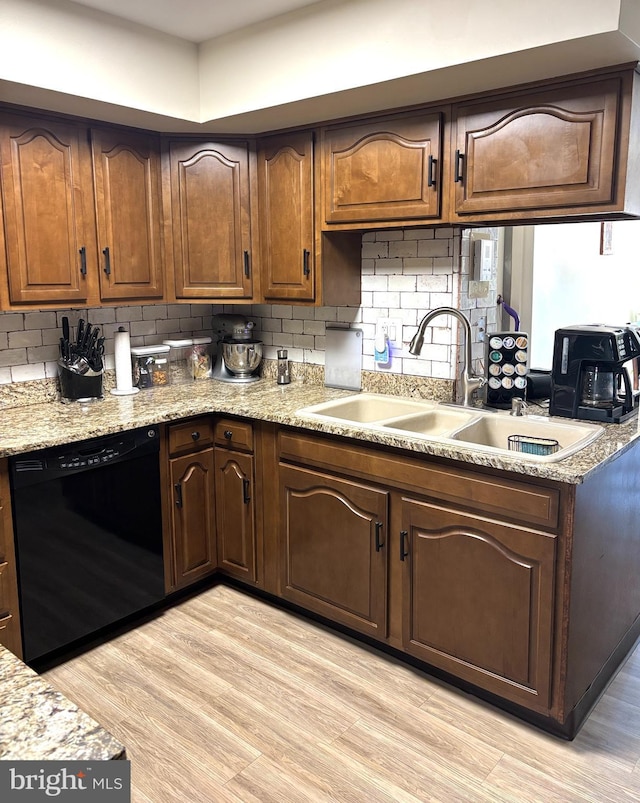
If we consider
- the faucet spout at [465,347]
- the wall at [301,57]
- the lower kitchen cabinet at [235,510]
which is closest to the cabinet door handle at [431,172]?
the wall at [301,57]

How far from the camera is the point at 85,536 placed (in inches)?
102

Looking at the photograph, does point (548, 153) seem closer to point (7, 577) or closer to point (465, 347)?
point (465, 347)

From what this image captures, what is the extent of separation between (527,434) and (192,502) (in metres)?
1.50

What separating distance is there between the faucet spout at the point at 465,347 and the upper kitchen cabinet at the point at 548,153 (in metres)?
0.37

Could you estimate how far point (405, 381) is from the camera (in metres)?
3.08

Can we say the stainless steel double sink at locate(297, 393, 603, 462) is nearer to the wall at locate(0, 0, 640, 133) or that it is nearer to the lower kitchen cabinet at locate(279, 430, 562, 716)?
the lower kitchen cabinet at locate(279, 430, 562, 716)

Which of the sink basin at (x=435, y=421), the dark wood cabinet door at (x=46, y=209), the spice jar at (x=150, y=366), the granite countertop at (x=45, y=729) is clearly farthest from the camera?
the spice jar at (x=150, y=366)

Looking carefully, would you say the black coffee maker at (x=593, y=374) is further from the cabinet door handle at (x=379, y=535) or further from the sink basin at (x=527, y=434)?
the cabinet door handle at (x=379, y=535)

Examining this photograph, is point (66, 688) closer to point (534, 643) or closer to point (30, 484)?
point (30, 484)

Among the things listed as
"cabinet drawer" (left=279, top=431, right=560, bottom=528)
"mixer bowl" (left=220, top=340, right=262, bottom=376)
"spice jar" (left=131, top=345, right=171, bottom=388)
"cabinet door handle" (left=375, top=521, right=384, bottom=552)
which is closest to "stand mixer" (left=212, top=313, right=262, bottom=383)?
"mixer bowl" (left=220, top=340, right=262, bottom=376)

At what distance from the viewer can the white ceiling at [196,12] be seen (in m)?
2.43

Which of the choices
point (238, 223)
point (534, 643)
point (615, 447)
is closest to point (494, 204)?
point (615, 447)

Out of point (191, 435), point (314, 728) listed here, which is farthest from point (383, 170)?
point (314, 728)

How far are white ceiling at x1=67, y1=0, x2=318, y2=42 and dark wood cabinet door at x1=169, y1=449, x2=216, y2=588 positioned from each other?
1.77m
